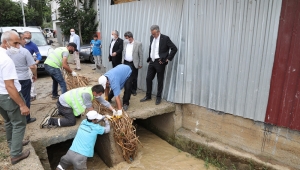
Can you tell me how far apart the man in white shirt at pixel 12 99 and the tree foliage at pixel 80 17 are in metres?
12.5

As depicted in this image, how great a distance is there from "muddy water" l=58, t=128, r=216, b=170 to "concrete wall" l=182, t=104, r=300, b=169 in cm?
60

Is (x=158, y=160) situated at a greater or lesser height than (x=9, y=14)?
lesser

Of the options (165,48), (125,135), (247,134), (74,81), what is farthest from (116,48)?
A: (247,134)

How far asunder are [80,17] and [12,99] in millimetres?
12963

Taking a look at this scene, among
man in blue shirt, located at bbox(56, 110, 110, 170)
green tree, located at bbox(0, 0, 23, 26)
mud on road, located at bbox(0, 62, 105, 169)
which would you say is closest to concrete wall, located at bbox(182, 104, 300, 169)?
man in blue shirt, located at bbox(56, 110, 110, 170)

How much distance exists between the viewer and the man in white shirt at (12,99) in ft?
9.08

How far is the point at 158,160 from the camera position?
4945 millimetres

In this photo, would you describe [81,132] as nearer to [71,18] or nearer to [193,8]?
[193,8]

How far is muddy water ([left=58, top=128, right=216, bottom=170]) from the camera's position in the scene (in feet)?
15.2

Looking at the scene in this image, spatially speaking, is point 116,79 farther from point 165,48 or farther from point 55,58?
point 55,58

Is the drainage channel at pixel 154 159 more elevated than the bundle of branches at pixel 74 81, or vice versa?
the bundle of branches at pixel 74 81

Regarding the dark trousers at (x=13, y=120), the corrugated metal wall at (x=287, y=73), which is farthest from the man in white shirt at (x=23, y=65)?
the corrugated metal wall at (x=287, y=73)

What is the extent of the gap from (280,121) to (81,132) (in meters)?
3.38

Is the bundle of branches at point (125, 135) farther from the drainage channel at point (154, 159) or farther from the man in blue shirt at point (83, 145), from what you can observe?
the man in blue shirt at point (83, 145)
